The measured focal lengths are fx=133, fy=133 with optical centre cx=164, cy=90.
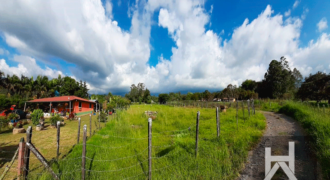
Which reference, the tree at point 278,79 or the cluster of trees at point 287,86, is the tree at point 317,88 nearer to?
the cluster of trees at point 287,86

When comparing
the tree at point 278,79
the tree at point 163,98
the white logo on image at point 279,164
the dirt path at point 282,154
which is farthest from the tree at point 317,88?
the tree at point 163,98

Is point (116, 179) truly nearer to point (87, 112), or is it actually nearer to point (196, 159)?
point (196, 159)

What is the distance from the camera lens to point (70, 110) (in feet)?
59.0

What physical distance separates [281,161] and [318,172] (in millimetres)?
707

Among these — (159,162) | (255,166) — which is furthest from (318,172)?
(159,162)

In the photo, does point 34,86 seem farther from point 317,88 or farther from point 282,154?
point 317,88

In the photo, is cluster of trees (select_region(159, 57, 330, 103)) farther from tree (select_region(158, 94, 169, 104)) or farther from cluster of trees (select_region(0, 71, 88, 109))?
cluster of trees (select_region(0, 71, 88, 109))

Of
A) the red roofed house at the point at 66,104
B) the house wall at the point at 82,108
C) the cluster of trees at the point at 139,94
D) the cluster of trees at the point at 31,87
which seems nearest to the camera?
the red roofed house at the point at 66,104

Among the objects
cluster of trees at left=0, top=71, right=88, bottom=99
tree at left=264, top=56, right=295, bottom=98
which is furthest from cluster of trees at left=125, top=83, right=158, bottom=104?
tree at left=264, top=56, right=295, bottom=98

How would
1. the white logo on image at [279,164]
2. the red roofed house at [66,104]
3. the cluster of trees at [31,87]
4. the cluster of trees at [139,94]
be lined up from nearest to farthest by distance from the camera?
the white logo on image at [279,164] → the red roofed house at [66,104] → the cluster of trees at [31,87] → the cluster of trees at [139,94]

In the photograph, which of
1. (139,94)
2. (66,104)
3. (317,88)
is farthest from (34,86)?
(317,88)

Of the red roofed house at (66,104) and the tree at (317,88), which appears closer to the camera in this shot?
the tree at (317,88)

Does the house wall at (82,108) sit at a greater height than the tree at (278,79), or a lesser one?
lesser

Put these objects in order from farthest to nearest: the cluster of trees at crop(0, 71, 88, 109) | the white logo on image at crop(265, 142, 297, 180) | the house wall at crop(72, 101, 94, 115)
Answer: the cluster of trees at crop(0, 71, 88, 109) < the house wall at crop(72, 101, 94, 115) < the white logo on image at crop(265, 142, 297, 180)
